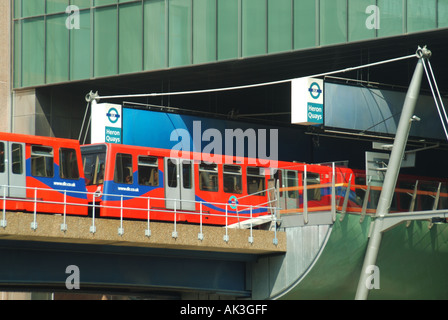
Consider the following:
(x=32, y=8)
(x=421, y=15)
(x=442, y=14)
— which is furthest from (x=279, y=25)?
(x=32, y=8)

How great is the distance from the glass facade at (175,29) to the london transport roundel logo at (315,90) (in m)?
2.01

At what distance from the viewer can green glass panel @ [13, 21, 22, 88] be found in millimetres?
45719

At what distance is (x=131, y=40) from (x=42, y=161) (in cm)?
1286

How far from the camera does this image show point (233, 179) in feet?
121

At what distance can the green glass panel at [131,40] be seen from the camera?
42.9 meters

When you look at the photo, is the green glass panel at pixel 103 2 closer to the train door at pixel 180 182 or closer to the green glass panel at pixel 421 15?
the train door at pixel 180 182

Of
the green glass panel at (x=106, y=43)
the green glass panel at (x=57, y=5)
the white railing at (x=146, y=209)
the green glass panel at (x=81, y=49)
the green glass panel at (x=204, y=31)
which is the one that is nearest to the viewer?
the white railing at (x=146, y=209)

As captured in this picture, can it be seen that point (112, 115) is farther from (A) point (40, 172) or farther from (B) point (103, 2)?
(A) point (40, 172)

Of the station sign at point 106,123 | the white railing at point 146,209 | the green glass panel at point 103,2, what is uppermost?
the green glass panel at point 103,2

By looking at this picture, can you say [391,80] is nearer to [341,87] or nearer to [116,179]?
[341,87]

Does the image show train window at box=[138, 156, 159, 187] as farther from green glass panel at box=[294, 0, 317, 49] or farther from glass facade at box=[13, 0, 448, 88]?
green glass panel at box=[294, 0, 317, 49]

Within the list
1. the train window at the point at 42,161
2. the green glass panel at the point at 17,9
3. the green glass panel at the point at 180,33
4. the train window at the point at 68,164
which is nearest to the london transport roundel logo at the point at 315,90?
the green glass panel at the point at 180,33

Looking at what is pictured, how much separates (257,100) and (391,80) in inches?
265
